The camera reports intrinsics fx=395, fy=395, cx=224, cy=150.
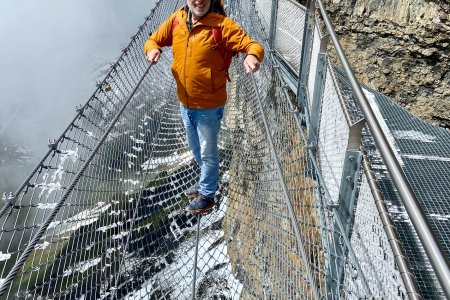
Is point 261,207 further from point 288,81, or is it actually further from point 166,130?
point 166,130

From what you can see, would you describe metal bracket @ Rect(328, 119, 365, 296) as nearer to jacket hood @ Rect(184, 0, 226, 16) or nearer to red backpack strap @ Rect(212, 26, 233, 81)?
red backpack strap @ Rect(212, 26, 233, 81)

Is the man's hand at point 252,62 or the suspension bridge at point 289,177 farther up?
the man's hand at point 252,62

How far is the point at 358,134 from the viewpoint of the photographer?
175 centimetres

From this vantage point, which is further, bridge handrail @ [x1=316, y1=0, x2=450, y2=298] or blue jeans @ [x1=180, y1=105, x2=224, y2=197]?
blue jeans @ [x1=180, y1=105, x2=224, y2=197]

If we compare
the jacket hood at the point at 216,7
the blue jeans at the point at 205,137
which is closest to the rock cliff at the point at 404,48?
the jacket hood at the point at 216,7

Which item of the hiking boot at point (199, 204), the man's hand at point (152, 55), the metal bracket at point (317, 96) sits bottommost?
the hiking boot at point (199, 204)

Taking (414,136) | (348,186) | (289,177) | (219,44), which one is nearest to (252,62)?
(219,44)

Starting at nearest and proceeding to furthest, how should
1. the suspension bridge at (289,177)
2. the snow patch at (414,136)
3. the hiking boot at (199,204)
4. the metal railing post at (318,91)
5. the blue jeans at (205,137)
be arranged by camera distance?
the suspension bridge at (289,177)
the metal railing post at (318,91)
the blue jeans at (205,137)
the snow patch at (414,136)
the hiking boot at (199,204)

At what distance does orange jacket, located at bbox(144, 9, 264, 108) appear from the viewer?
273 cm

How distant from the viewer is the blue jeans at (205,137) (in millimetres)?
3082

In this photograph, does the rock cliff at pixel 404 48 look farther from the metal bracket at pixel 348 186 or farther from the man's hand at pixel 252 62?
the metal bracket at pixel 348 186

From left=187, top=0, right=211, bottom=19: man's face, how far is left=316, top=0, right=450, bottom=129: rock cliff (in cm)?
479

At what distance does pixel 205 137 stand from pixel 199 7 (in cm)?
99

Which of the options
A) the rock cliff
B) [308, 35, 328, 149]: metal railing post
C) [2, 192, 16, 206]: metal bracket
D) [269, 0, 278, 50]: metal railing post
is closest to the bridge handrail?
[308, 35, 328, 149]: metal railing post
